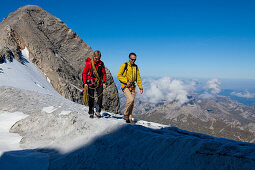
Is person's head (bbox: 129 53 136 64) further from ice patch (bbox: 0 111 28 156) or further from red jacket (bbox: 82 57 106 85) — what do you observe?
ice patch (bbox: 0 111 28 156)

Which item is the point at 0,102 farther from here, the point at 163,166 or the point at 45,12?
the point at 45,12

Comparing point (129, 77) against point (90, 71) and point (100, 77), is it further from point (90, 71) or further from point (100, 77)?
point (90, 71)

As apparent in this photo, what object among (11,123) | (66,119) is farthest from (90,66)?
(11,123)

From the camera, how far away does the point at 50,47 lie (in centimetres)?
3047

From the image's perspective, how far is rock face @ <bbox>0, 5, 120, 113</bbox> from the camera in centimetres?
2525

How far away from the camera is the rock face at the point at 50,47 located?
25.2 metres

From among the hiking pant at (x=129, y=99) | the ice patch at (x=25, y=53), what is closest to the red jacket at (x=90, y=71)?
the hiking pant at (x=129, y=99)

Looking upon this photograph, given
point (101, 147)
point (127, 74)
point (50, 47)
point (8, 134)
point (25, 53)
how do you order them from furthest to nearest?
point (50, 47) < point (25, 53) < point (127, 74) < point (8, 134) < point (101, 147)

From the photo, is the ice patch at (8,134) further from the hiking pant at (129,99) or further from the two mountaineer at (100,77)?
the hiking pant at (129,99)

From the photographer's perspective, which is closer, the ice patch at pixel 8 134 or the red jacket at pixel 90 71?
the ice patch at pixel 8 134

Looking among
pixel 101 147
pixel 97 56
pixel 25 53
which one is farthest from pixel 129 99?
pixel 25 53

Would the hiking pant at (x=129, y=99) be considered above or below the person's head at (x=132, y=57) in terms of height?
below

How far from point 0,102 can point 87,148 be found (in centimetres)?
861

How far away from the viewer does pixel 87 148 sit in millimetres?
5898
